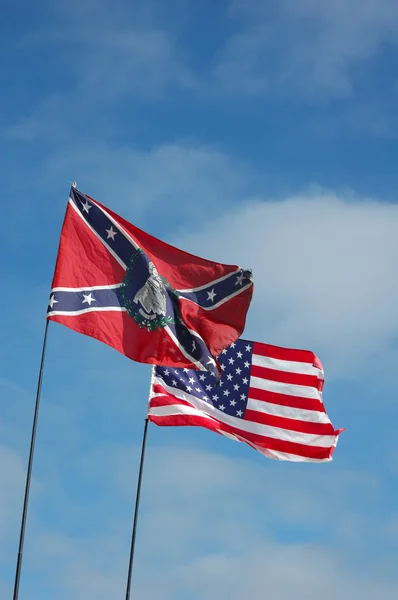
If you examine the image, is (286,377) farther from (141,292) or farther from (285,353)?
(141,292)

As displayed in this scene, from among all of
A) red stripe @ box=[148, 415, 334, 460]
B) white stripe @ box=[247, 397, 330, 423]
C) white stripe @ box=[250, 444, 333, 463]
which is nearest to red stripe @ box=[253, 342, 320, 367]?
white stripe @ box=[247, 397, 330, 423]

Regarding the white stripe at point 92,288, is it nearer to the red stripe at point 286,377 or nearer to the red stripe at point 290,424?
the red stripe at point 290,424

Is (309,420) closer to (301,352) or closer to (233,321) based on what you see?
(301,352)

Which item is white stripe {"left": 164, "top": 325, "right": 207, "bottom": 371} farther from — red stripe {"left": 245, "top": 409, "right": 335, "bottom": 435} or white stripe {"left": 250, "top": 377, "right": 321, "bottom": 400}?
white stripe {"left": 250, "top": 377, "right": 321, "bottom": 400}

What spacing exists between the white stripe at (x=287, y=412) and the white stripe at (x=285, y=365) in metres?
1.37

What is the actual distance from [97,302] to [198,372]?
6.83 metres

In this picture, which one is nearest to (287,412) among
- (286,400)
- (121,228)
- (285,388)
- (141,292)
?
(286,400)

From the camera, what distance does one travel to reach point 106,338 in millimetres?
33500

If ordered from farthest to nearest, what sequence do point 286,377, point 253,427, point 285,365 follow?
point 285,365
point 286,377
point 253,427

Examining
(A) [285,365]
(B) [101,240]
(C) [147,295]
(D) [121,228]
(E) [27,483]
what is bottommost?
(E) [27,483]

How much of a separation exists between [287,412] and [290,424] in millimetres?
526

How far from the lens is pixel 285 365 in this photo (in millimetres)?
40375

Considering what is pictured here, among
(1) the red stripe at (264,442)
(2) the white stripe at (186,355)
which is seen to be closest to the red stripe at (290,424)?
(1) the red stripe at (264,442)

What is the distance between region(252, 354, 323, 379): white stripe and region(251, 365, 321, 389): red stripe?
110 mm
